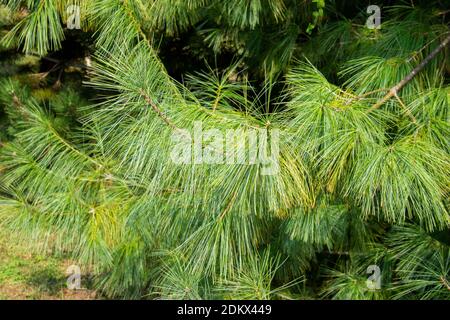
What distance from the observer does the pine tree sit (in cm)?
163

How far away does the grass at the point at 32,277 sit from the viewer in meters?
3.66

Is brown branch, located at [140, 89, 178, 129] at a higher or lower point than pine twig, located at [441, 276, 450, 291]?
higher

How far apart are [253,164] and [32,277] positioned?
9.48ft

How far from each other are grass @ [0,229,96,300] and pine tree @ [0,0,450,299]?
0.71m

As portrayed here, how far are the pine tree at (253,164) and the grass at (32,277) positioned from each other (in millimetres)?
706

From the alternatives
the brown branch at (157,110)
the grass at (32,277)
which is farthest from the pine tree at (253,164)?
the grass at (32,277)

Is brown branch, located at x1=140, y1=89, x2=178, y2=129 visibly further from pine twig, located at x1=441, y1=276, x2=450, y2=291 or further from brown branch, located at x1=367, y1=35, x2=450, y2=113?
pine twig, located at x1=441, y1=276, x2=450, y2=291

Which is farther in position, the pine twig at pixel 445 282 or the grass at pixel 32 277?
the grass at pixel 32 277

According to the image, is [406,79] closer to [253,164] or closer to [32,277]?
[253,164]

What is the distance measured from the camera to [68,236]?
260 centimetres

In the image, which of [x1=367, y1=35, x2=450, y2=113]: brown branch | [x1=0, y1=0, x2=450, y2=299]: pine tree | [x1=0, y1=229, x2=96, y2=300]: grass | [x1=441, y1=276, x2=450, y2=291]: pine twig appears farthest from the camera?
[x1=0, y1=229, x2=96, y2=300]: grass

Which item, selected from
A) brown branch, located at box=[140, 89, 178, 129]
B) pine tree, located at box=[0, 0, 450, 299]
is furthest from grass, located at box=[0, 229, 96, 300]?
brown branch, located at box=[140, 89, 178, 129]

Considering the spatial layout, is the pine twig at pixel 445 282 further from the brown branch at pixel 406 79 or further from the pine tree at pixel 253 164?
the brown branch at pixel 406 79

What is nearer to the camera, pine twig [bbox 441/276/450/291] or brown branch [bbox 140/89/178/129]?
brown branch [bbox 140/89/178/129]
